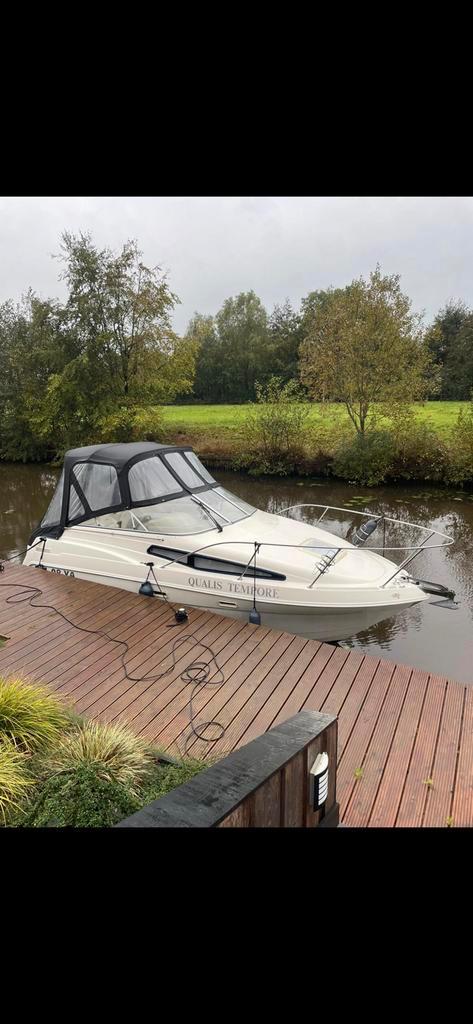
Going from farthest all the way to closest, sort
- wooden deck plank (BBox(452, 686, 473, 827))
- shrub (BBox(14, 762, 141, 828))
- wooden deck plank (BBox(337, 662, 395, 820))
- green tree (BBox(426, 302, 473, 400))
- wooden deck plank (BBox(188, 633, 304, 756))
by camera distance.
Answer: green tree (BBox(426, 302, 473, 400)) → wooden deck plank (BBox(188, 633, 304, 756)) → wooden deck plank (BBox(337, 662, 395, 820)) → wooden deck plank (BBox(452, 686, 473, 827)) → shrub (BBox(14, 762, 141, 828))

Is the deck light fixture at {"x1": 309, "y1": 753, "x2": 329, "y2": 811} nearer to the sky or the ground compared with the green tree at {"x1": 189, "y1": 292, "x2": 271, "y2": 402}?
nearer to the ground

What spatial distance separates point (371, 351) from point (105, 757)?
14.9 m

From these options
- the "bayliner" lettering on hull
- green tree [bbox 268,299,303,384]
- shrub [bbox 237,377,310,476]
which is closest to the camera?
the "bayliner" lettering on hull

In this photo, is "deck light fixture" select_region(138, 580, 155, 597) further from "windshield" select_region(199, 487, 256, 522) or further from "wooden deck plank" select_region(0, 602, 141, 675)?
"windshield" select_region(199, 487, 256, 522)

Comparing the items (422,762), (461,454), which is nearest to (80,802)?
(422,762)

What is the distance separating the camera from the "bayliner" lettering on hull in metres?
5.75

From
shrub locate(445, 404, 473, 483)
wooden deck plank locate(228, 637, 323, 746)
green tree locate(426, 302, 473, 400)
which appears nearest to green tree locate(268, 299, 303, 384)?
green tree locate(426, 302, 473, 400)

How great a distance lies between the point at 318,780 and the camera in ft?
7.54

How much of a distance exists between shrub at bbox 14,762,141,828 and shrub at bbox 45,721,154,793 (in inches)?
1.6

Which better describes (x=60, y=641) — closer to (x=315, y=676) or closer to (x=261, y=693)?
(x=261, y=693)

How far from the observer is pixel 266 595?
227 inches

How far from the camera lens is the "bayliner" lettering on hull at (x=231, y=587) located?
5.75 m
